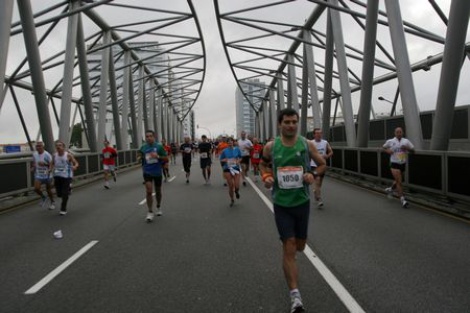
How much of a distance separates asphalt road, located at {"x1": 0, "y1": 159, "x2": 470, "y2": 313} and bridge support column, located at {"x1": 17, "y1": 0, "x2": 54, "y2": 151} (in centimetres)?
827

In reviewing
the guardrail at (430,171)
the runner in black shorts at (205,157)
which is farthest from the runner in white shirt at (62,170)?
the guardrail at (430,171)

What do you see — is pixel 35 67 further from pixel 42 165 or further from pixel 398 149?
pixel 398 149

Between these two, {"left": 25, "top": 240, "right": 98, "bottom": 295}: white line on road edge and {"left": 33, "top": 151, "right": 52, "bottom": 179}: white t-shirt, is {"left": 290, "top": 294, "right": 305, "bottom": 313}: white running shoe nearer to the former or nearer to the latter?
{"left": 25, "top": 240, "right": 98, "bottom": 295}: white line on road edge

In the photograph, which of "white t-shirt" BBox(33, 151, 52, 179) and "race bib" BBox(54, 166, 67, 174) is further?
"white t-shirt" BBox(33, 151, 52, 179)

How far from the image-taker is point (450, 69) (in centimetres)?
1179

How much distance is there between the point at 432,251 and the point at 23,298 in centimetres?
493

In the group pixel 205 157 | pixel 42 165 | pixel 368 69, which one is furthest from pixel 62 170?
pixel 368 69

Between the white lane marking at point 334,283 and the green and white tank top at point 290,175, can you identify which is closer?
the white lane marking at point 334,283

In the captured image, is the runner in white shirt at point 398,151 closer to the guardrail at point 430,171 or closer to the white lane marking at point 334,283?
the guardrail at point 430,171

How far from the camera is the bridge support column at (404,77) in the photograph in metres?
14.9

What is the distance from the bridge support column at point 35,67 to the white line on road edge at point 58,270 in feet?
39.5

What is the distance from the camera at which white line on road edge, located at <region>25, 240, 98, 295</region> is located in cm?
467

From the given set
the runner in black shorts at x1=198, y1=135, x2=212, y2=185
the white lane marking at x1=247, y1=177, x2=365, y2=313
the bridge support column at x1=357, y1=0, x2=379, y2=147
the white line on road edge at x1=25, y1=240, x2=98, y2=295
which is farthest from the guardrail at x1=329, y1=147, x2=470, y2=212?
the white line on road edge at x1=25, y1=240, x2=98, y2=295

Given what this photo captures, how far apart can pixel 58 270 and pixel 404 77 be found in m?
13.7
